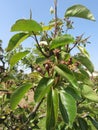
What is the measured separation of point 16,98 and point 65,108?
0.28 m

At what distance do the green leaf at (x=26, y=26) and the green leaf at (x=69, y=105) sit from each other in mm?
392

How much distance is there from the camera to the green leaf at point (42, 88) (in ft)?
5.46

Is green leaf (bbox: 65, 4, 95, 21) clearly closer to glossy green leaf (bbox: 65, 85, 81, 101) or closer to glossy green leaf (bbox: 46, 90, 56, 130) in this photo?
glossy green leaf (bbox: 65, 85, 81, 101)

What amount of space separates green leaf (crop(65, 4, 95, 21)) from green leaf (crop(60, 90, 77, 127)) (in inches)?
19.9

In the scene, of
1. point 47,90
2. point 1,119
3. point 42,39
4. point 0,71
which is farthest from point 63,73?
point 0,71

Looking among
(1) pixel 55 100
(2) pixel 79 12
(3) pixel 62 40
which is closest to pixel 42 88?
(1) pixel 55 100

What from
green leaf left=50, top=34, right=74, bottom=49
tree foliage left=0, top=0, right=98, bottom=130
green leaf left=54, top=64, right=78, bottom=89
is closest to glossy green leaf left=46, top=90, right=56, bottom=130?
tree foliage left=0, top=0, right=98, bottom=130

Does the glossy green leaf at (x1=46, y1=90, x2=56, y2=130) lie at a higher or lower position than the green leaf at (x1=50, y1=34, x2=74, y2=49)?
lower

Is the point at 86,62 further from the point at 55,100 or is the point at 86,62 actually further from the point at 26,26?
the point at 26,26

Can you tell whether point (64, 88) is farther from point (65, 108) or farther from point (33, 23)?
point (33, 23)

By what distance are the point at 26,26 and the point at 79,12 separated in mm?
407

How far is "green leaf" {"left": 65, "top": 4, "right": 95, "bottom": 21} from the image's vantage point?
1917 mm

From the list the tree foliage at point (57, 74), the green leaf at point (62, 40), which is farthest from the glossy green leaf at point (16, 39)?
the green leaf at point (62, 40)

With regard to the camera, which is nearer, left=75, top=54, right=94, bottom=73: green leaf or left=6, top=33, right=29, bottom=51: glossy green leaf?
left=6, top=33, right=29, bottom=51: glossy green leaf
